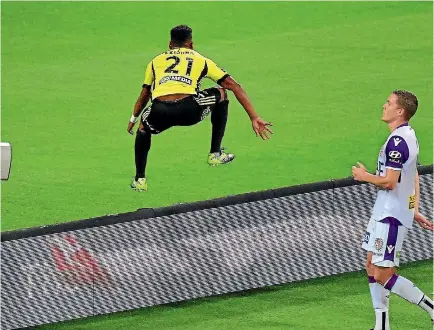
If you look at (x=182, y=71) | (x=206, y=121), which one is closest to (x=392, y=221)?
(x=182, y=71)

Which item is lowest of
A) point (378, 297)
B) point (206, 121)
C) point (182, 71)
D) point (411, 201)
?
point (378, 297)

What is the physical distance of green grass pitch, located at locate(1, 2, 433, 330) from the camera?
11672 millimetres

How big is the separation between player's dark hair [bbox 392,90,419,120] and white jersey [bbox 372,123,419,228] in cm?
13

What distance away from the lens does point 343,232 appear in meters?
12.4

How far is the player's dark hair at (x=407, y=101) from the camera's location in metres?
9.98

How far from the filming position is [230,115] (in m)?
18.6

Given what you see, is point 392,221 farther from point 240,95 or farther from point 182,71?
point 182,71

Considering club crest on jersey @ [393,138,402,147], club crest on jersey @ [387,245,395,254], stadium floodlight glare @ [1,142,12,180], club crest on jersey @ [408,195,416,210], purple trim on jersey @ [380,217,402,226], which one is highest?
club crest on jersey @ [393,138,402,147]

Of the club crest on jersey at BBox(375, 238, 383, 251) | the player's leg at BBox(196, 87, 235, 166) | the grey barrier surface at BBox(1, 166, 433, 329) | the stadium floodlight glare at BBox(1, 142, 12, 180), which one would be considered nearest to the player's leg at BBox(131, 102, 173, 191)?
the player's leg at BBox(196, 87, 235, 166)

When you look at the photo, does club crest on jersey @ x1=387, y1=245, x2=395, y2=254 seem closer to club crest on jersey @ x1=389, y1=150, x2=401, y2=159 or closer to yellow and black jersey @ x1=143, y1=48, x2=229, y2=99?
club crest on jersey @ x1=389, y1=150, x2=401, y2=159

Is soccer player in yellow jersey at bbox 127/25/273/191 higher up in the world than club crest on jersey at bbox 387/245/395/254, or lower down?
higher up

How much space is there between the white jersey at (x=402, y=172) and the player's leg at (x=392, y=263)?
69mm

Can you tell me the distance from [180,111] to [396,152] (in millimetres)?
2233

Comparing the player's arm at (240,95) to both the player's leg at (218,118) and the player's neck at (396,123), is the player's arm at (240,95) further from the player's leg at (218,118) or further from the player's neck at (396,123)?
the player's neck at (396,123)
